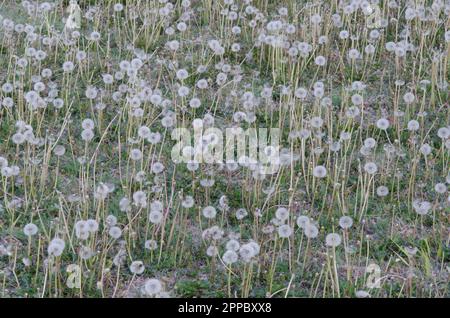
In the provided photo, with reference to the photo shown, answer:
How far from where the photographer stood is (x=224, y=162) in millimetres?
5609

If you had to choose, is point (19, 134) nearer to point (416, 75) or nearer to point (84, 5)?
point (84, 5)

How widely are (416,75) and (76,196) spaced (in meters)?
3.24

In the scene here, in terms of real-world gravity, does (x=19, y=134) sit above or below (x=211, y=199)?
above

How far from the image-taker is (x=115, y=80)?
6.54 m

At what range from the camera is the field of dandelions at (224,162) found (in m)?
4.59

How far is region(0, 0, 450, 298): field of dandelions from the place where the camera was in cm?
459

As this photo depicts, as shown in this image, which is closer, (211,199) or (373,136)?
(211,199)
